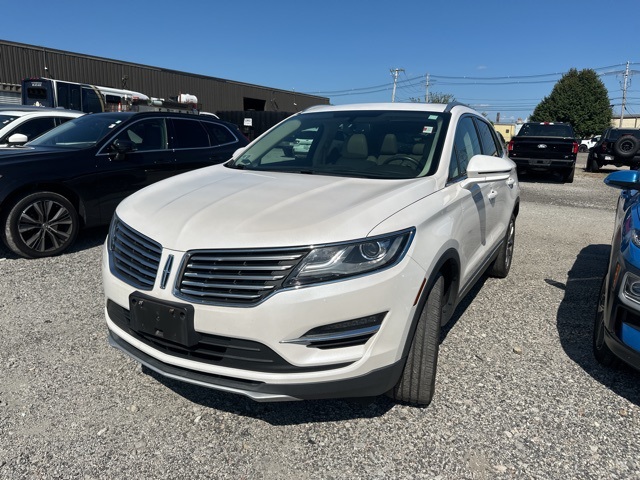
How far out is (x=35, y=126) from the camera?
26.8 ft

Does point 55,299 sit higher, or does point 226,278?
point 226,278

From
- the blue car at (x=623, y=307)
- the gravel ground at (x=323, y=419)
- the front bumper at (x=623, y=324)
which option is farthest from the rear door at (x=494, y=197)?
the front bumper at (x=623, y=324)

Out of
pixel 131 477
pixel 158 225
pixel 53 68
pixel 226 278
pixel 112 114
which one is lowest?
pixel 131 477

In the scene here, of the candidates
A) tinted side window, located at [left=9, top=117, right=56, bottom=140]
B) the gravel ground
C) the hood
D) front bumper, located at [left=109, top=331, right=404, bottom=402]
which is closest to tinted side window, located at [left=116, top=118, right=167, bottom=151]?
the gravel ground

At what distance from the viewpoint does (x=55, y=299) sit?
412 centimetres

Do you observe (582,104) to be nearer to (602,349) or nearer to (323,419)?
(602,349)

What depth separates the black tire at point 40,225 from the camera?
5.02m

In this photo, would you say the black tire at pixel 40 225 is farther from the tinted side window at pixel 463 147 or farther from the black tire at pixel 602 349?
the black tire at pixel 602 349

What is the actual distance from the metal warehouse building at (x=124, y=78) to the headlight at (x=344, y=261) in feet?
56.0

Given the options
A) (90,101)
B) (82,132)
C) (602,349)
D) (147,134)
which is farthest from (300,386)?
(90,101)

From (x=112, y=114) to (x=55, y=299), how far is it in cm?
330

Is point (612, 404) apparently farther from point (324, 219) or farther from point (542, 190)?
point (542, 190)

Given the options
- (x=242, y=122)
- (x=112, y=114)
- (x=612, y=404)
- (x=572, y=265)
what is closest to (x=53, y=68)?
(x=242, y=122)

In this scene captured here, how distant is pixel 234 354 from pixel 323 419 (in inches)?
29.9
